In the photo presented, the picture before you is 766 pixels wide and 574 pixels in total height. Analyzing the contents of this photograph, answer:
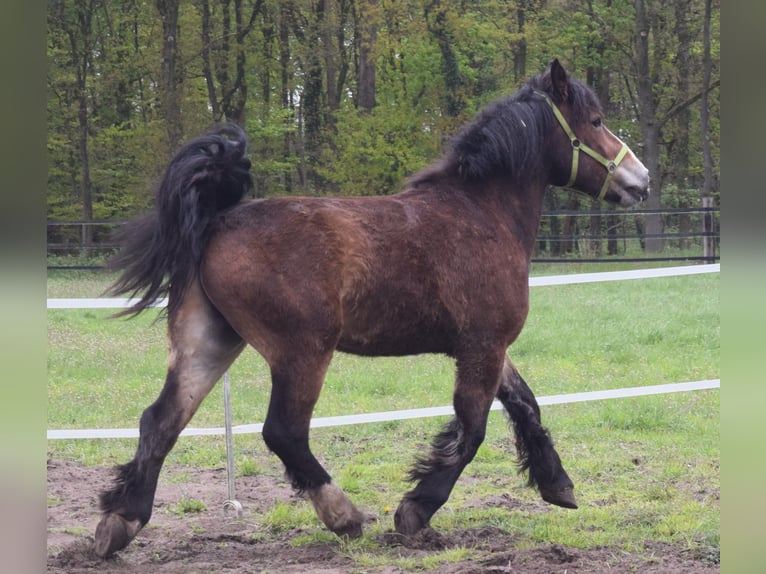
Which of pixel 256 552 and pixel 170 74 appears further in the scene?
pixel 170 74

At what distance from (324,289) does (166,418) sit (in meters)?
0.93

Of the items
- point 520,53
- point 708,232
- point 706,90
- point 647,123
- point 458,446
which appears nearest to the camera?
point 458,446

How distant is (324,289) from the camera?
391cm

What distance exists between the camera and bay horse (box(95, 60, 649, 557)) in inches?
154

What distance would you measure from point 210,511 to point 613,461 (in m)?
2.68

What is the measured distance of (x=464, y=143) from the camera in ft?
15.0

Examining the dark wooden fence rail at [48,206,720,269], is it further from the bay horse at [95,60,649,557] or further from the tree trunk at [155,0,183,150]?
the bay horse at [95,60,649,557]

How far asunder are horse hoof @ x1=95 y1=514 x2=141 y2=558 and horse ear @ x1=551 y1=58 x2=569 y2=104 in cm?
305

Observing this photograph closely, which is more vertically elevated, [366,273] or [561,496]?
[366,273]

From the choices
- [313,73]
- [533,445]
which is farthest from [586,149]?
[313,73]

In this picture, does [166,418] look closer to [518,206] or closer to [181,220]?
[181,220]

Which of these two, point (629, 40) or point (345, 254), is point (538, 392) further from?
point (629, 40)

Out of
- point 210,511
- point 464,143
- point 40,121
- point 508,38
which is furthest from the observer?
point 508,38

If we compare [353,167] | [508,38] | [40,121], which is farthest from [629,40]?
[40,121]
